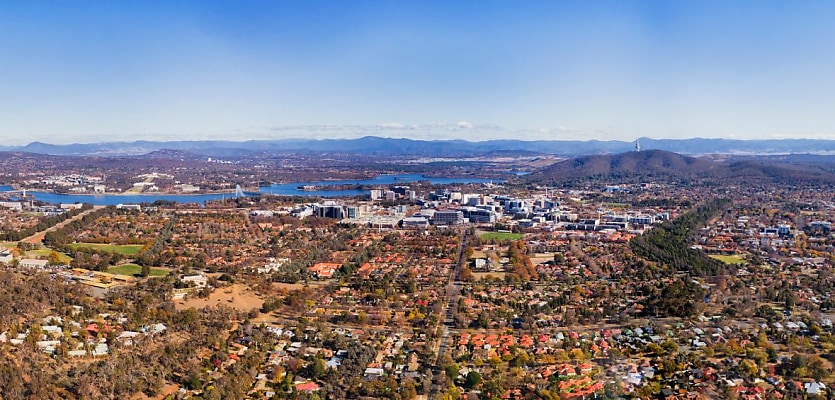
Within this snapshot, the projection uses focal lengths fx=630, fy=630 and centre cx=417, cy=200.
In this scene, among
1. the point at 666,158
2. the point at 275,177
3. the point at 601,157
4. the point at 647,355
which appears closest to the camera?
the point at 647,355

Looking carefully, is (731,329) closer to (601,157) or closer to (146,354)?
(146,354)

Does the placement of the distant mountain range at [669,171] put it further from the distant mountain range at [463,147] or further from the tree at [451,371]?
the distant mountain range at [463,147]

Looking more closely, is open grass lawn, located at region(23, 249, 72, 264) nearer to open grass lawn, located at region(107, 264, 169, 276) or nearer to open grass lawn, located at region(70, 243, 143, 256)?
open grass lawn, located at region(70, 243, 143, 256)

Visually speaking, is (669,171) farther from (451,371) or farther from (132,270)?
(451,371)

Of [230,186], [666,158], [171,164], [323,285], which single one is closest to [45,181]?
[230,186]

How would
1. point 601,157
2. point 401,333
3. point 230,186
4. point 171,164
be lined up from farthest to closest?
point 171,164, point 601,157, point 230,186, point 401,333

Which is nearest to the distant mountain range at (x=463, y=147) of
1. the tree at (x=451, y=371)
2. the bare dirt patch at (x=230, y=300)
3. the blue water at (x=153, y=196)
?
the blue water at (x=153, y=196)
